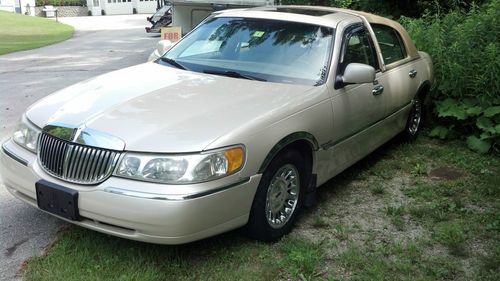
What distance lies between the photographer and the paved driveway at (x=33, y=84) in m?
3.79

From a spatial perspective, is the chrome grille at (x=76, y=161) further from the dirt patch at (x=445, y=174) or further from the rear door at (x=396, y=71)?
the dirt patch at (x=445, y=174)

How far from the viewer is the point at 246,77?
4.40 meters

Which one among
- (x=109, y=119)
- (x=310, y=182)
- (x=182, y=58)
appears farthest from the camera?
(x=182, y=58)

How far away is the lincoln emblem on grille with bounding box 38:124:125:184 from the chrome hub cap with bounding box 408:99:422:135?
4.18m

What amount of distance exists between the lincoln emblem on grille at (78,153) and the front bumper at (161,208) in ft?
0.21

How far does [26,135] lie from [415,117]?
4.59 metres

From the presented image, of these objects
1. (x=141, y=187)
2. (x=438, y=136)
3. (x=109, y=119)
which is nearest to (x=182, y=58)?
(x=109, y=119)

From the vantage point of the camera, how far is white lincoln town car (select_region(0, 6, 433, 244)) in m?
3.19

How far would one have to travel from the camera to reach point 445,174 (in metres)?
5.55

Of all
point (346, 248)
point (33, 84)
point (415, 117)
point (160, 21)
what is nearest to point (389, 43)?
point (415, 117)

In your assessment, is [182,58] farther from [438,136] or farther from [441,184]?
[438,136]

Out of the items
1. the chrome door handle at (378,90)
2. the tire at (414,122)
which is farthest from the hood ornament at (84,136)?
the tire at (414,122)

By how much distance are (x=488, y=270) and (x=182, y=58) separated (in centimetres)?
308

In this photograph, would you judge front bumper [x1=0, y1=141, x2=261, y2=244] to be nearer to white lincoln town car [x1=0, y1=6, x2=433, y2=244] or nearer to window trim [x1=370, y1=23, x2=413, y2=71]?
white lincoln town car [x1=0, y1=6, x2=433, y2=244]
